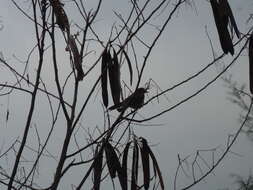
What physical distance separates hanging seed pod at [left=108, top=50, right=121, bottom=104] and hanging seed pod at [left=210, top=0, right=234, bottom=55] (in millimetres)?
317

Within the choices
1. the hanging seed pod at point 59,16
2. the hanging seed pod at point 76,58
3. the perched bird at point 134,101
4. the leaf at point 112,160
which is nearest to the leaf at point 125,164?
the leaf at point 112,160

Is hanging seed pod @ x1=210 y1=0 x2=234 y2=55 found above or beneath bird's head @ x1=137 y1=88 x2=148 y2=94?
above

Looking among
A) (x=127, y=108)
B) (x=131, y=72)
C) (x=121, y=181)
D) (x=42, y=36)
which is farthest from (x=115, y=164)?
(x=42, y=36)

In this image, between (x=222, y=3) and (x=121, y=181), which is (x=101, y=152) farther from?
(x=222, y=3)

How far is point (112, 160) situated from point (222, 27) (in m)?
0.50

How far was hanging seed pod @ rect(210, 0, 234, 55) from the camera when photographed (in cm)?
114

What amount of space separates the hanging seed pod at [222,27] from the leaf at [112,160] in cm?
43

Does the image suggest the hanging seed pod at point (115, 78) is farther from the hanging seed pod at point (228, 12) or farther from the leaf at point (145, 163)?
the hanging seed pod at point (228, 12)

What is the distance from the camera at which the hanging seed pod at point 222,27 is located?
1143 mm

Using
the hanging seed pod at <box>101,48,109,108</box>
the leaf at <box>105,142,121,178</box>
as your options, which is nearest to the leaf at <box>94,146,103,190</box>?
the leaf at <box>105,142,121,178</box>

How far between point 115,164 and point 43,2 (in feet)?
1.69

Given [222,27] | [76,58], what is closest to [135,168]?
[76,58]

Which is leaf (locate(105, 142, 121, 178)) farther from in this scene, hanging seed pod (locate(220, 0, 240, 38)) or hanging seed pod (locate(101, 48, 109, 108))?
hanging seed pod (locate(220, 0, 240, 38))

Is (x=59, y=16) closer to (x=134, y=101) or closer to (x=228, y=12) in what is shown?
(x=134, y=101)
